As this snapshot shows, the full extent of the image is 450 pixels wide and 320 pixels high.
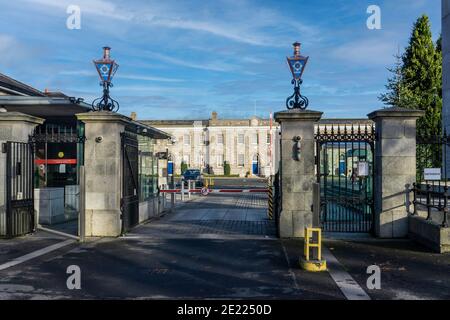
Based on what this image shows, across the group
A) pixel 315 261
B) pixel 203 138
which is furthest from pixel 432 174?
pixel 203 138

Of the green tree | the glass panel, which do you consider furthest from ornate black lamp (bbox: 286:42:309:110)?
the green tree

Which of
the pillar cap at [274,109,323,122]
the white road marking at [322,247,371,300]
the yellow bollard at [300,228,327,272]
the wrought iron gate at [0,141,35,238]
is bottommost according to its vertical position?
the white road marking at [322,247,371,300]

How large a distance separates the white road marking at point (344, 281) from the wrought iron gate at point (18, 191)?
337 inches

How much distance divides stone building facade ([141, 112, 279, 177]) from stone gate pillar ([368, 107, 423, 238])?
64.7 m

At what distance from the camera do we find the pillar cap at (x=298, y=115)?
12109mm

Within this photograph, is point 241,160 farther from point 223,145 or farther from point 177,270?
point 177,270

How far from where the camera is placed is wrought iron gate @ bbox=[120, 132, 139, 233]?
13.1m

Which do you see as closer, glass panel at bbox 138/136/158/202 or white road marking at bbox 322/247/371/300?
white road marking at bbox 322/247/371/300

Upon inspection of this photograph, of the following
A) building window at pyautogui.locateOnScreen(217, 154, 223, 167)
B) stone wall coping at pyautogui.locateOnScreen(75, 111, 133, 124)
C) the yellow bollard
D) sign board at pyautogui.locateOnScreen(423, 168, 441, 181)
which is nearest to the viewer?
the yellow bollard

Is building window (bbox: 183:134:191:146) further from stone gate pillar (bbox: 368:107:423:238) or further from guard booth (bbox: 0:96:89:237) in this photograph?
stone gate pillar (bbox: 368:107:423:238)

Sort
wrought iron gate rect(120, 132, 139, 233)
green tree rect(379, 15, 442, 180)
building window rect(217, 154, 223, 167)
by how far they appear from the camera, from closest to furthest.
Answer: wrought iron gate rect(120, 132, 139, 233), green tree rect(379, 15, 442, 180), building window rect(217, 154, 223, 167)

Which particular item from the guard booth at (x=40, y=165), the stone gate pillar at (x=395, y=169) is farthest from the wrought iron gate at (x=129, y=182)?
the stone gate pillar at (x=395, y=169)

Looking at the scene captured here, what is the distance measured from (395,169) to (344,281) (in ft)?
17.6

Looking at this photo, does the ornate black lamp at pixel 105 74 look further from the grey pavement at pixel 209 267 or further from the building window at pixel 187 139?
the building window at pixel 187 139
